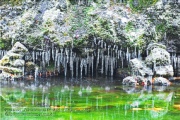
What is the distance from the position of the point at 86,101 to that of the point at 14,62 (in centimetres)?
958

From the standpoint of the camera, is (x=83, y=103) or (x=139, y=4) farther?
(x=139, y=4)

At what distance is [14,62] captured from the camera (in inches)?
889

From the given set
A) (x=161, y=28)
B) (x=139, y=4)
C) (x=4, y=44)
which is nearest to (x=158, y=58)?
(x=161, y=28)

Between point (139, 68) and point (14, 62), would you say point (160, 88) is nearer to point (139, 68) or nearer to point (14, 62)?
point (139, 68)

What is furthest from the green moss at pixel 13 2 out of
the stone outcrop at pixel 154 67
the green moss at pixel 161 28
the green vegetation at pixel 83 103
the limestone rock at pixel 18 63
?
the green moss at pixel 161 28

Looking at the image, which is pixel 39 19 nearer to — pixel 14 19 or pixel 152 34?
pixel 14 19

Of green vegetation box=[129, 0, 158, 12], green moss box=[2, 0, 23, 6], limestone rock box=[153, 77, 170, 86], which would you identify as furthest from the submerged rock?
green moss box=[2, 0, 23, 6]

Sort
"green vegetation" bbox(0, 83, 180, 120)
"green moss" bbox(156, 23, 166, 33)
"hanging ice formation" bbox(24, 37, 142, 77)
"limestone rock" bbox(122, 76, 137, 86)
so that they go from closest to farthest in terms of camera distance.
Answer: "green vegetation" bbox(0, 83, 180, 120) → "limestone rock" bbox(122, 76, 137, 86) → "hanging ice formation" bbox(24, 37, 142, 77) → "green moss" bbox(156, 23, 166, 33)

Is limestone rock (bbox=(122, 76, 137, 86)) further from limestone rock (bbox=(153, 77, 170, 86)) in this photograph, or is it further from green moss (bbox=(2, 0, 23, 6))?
green moss (bbox=(2, 0, 23, 6))

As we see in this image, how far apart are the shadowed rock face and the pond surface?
1742 millimetres

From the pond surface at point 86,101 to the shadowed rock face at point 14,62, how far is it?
1742mm

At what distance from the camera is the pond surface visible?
37.4 ft

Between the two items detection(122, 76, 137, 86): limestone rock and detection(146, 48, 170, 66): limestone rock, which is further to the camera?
detection(146, 48, 170, 66): limestone rock

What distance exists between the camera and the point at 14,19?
81.7ft
